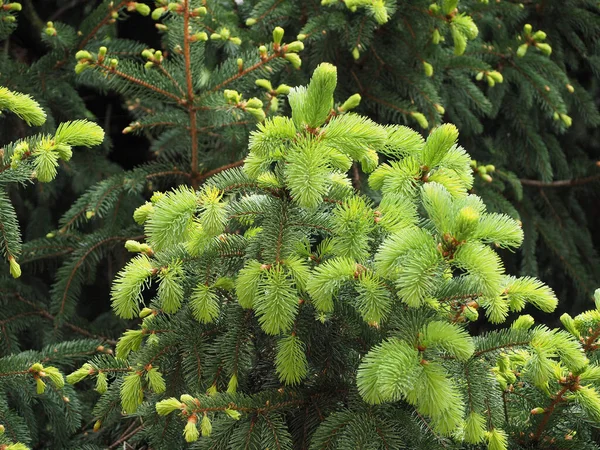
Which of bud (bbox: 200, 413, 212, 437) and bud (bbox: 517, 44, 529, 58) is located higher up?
bud (bbox: 200, 413, 212, 437)

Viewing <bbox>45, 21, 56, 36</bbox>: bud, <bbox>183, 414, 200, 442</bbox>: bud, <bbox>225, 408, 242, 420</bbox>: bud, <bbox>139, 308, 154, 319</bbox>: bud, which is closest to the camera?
<bbox>183, 414, 200, 442</bbox>: bud

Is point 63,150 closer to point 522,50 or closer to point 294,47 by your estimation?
point 294,47

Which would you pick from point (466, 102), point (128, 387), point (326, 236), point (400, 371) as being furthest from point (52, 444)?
point (466, 102)

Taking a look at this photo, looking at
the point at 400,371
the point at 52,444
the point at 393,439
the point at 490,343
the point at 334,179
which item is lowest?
the point at 52,444

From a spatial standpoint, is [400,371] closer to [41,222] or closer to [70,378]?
[70,378]

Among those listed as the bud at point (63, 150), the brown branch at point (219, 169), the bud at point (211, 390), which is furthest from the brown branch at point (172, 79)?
the bud at point (211, 390)

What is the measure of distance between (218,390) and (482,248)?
618 mm

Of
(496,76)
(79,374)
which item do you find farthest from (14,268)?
(496,76)

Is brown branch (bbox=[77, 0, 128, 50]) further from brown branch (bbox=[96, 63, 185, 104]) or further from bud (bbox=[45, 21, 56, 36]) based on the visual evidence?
brown branch (bbox=[96, 63, 185, 104])

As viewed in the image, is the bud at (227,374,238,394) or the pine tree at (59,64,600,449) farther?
the bud at (227,374,238,394)

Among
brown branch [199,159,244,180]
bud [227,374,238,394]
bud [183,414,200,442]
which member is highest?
bud [183,414,200,442]

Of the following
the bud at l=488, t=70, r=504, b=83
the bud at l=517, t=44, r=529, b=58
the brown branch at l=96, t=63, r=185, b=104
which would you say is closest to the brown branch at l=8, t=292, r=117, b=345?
the brown branch at l=96, t=63, r=185, b=104

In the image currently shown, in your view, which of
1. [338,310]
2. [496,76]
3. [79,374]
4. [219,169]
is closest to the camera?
[338,310]

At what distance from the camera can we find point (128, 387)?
4.57 ft
